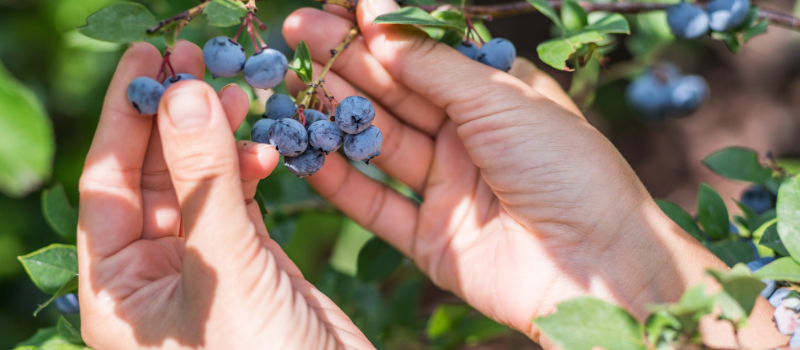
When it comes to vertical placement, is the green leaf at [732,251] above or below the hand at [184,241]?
below

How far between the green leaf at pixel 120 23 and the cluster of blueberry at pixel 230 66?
0.07 m

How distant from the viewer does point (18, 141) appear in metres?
1.04

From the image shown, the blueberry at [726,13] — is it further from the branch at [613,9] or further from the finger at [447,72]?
the finger at [447,72]

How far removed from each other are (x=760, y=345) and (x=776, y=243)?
0.22 metres

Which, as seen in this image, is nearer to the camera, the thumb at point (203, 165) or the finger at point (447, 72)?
the thumb at point (203, 165)

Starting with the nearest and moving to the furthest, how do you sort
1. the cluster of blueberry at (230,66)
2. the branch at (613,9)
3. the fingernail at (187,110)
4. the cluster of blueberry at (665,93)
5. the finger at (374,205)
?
1. the fingernail at (187,110)
2. the cluster of blueberry at (230,66)
3. the branch at (613,9)
4. the finger at (374,205)
5. the cluster of blueberry at (665,93)

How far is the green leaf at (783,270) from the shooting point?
705 mm

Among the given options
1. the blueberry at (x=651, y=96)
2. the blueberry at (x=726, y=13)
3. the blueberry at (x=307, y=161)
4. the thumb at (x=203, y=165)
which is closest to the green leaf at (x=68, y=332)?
the thumb at (x=203, y=165)

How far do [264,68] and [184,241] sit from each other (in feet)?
1.14

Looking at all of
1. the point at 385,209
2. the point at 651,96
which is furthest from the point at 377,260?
the point at 651,96

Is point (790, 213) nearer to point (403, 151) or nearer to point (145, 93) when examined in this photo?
point (403, 151)

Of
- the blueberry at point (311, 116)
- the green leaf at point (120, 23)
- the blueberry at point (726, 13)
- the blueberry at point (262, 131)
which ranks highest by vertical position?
the green leaf at point (120, 23)

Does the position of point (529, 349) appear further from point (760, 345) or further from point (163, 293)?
point (163, 293)

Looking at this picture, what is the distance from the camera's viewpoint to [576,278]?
112cm
